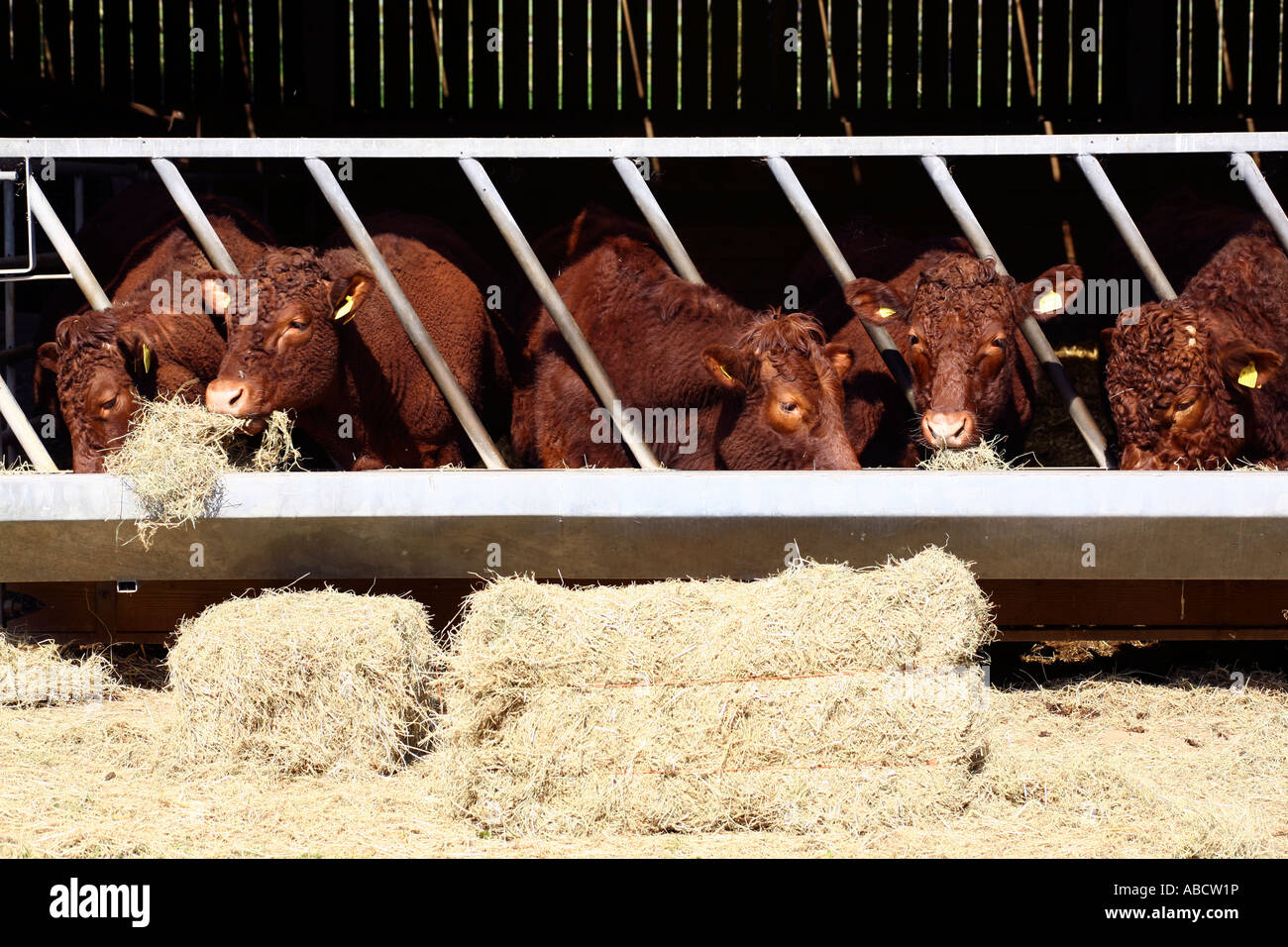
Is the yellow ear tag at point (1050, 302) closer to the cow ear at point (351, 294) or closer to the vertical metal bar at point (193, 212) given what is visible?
the cow ear at point (351, 294)

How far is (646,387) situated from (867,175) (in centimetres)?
259

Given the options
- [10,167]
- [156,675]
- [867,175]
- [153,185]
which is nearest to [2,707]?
[156,675]

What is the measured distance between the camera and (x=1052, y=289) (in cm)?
570

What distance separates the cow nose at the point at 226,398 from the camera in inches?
204

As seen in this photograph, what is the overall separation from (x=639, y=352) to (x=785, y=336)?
3.17 ft

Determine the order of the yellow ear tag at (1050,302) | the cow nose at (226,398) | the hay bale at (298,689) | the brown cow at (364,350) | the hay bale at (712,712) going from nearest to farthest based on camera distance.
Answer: the hay bale at (712,712), the hay bale at (298,689), the cow nose at (226,398), the brown cow at (364,350), the yellow ear tag at (1050,302)

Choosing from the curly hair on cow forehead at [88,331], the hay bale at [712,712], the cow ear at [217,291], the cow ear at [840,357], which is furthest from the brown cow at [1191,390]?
the curly hair on cow forehead at [88,331]

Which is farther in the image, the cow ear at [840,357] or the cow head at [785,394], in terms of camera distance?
the cow ear at [840,357]

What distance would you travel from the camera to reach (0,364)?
6.11 m

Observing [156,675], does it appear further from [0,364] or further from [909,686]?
[909,686]

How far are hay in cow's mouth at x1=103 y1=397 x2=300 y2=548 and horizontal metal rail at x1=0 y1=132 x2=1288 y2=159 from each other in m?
1.03

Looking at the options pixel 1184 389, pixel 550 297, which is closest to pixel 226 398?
pixel 550 297

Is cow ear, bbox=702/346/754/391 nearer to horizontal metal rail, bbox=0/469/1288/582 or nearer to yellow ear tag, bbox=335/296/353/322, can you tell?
horizontal metal rail, bbox=0/469/1288/582

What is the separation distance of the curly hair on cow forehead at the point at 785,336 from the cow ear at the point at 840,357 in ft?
0.41
